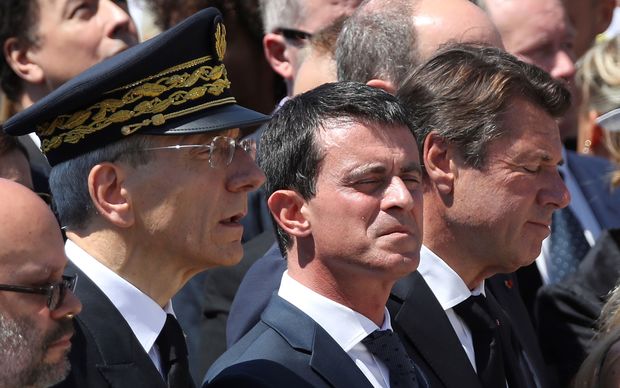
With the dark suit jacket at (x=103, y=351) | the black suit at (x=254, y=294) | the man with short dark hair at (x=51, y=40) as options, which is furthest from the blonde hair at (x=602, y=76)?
the dark suit jacket at (x=103, y=351)

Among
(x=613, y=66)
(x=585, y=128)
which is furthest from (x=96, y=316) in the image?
(x=585, y=128)

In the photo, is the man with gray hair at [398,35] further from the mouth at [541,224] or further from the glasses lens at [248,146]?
the glasses lens at [248,146]

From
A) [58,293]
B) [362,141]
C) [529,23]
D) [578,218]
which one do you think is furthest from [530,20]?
[58,293]

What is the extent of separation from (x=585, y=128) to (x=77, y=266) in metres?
4.17

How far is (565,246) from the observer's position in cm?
598

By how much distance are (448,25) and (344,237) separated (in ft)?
4.82

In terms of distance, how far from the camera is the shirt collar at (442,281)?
168 inches

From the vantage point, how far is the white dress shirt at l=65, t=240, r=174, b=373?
3.65 metres

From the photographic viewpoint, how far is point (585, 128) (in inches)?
284

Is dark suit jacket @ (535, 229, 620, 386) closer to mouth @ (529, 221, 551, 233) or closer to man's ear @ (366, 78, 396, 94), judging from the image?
mouth @ (529, 221, 551, 233)

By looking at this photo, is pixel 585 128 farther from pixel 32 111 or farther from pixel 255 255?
pixel 32 111

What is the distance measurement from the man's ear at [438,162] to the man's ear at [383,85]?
374mm

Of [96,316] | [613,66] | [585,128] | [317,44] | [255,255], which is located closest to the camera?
[96,316]

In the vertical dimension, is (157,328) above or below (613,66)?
above
